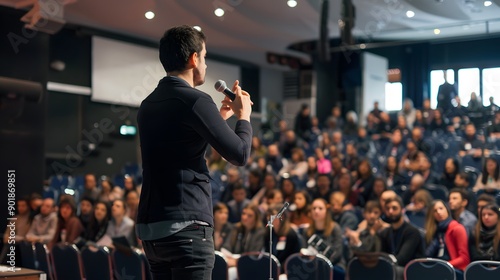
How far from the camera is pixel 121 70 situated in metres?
12.9

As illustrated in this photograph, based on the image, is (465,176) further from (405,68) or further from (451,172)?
(405,68)

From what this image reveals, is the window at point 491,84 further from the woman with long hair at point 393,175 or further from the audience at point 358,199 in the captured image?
the woman with long hair at point 393,175

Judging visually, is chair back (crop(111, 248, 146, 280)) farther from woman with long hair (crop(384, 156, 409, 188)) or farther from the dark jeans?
woman with long hair (crop(384, 156, 409, 188))

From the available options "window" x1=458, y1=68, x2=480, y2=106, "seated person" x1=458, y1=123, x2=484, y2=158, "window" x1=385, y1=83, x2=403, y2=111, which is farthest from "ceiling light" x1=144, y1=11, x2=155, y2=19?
"window" x1=385, y1=83, x2=403, y2=111

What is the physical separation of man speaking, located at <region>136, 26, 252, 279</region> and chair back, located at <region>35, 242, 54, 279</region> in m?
5.17

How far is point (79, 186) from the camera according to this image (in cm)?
1135

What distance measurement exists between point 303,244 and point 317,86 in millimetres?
10612

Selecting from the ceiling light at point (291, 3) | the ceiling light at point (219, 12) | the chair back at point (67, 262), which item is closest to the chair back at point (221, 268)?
the chair back at point (67, 262)

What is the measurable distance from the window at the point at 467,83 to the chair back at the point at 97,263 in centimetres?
736

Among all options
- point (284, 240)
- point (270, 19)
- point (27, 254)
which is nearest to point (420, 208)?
point (284, 240)

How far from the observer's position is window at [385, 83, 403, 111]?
1700 centimetres

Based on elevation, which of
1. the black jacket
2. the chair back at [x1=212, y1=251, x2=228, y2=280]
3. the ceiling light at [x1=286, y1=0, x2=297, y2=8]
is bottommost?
the chair back at [x1=212, y1=251, x2=228, y2=280]

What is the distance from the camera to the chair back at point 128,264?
602 centimetres

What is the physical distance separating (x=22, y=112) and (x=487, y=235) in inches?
244
